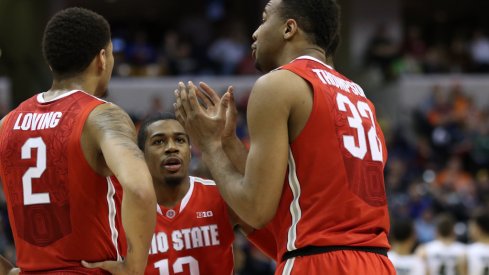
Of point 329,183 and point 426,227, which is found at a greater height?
point 329,183

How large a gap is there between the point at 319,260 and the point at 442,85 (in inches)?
674

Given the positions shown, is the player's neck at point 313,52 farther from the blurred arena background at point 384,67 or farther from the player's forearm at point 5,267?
the blurred arena background at point 384,67

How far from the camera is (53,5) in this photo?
77.0ft

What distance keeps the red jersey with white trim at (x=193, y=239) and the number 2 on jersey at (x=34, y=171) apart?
1.16 meters

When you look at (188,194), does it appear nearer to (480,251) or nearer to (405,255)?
(405,255)

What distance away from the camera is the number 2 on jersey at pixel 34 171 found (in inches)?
187

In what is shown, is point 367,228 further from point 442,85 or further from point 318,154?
point 442,85

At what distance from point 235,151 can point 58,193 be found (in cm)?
94

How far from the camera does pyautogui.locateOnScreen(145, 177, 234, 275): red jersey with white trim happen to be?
5738 mm

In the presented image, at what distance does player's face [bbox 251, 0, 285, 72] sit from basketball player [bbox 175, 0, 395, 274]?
0.07 meters

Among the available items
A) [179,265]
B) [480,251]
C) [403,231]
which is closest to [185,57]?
[403,231]

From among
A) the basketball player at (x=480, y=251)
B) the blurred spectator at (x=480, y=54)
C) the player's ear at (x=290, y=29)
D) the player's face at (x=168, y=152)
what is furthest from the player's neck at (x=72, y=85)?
the blurred spectator at (x=480, y=54)

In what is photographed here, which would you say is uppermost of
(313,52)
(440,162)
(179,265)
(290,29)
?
(290,29)

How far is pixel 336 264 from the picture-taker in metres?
4.49
